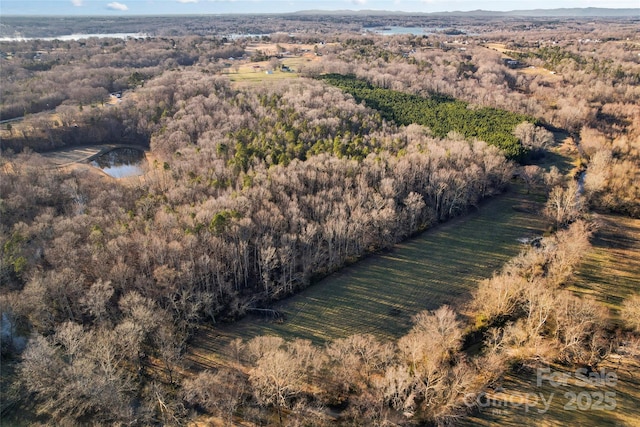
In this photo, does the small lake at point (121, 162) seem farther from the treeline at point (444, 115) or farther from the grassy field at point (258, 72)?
the treeline at point (444, 115)

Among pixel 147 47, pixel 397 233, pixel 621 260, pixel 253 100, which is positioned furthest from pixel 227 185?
pixel 147 47

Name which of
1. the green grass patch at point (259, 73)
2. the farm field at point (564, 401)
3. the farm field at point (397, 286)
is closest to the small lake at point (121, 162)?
the green grass patch at point (259, 73)

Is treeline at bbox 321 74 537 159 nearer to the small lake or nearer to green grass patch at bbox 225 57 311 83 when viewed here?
green grass patch at bbox 225 57 311 83

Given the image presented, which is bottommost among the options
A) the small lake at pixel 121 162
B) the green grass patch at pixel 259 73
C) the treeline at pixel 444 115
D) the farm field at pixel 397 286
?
the farm field at pixel 397 286

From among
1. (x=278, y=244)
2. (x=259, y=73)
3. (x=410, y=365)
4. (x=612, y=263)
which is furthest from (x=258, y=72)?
(x=410, y=365)

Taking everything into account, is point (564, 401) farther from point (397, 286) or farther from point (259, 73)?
point (259, 73)

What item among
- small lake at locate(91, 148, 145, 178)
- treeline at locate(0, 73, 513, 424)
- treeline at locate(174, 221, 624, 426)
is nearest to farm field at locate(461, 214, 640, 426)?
treeline at locate(174, 221, 624, 426)
